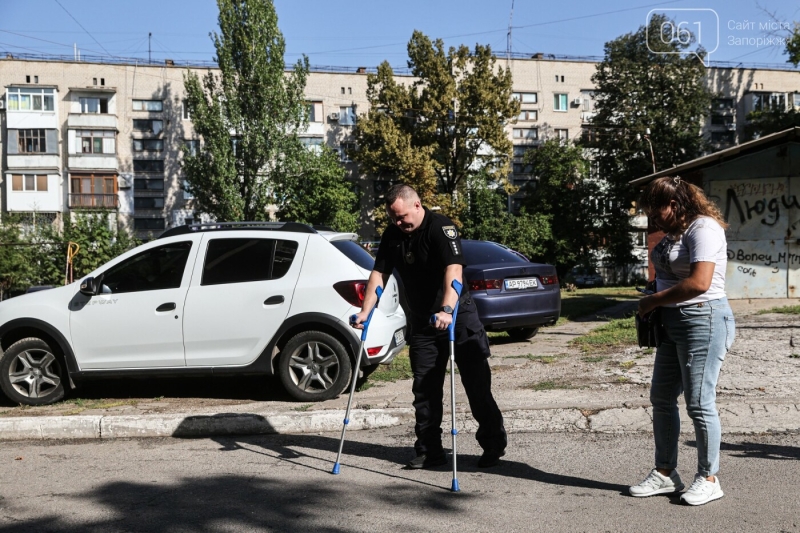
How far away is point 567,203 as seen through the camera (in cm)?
5722

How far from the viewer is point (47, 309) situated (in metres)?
8.12

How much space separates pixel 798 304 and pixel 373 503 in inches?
481

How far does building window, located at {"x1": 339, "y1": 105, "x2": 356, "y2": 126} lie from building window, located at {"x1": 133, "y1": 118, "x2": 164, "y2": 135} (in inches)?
526

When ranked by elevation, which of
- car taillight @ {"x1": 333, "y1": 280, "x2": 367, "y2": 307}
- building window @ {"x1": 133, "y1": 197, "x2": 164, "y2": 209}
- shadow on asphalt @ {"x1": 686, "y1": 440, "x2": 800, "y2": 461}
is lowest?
shadow on asphalt @ {"x1": 686, "y1": 440, "x2": 800, "y2": 461}

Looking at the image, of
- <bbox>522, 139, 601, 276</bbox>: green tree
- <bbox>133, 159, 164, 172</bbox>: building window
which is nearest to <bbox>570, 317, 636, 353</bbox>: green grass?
<bbox>522, 139, 601, 276</bbox>: green tree

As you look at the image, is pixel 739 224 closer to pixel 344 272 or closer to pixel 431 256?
pixel 344 272

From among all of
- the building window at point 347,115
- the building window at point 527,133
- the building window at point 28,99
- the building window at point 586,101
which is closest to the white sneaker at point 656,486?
the building window at point 347,115

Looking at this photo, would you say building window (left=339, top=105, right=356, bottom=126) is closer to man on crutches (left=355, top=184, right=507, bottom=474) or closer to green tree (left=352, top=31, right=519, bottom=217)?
green tree (left=352, top=31, right=519, bottom=217)

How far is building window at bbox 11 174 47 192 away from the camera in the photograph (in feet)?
185

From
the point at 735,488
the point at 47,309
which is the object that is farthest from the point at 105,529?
the point at 47,309

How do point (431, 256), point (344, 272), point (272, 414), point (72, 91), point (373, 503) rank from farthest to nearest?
1. point (72, 91)
2. point (344, 272)
3. point (272, 414)
4. point (431, 256)
5. point (373, 503)

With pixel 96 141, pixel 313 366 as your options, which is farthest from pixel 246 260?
pixel 96 141

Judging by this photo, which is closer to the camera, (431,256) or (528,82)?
(431,256)

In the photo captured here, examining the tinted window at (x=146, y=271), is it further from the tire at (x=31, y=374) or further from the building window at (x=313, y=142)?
the building window at (x=313, y=142)
